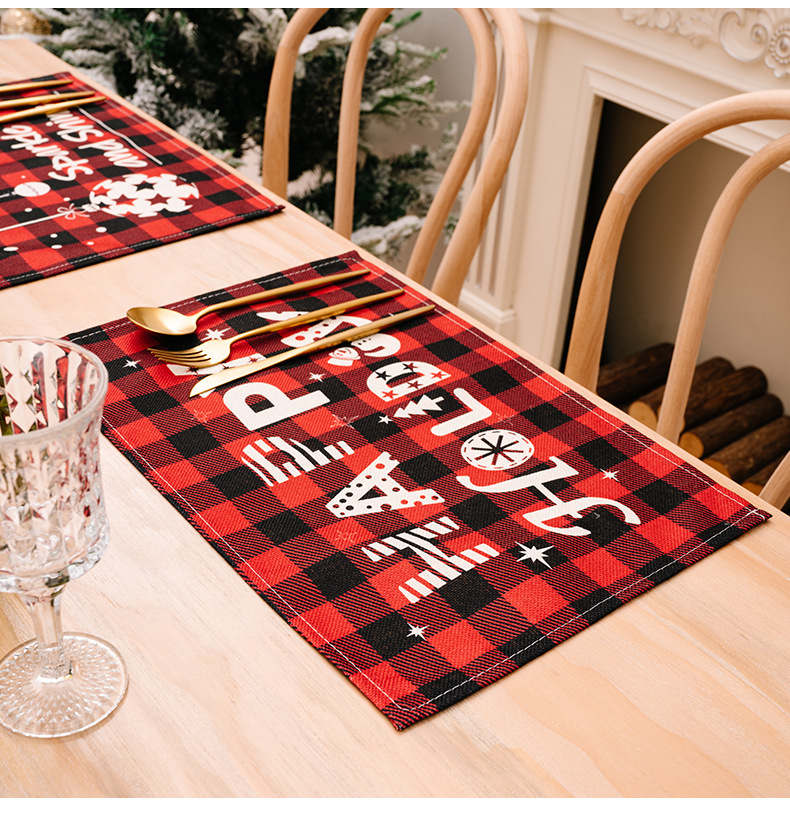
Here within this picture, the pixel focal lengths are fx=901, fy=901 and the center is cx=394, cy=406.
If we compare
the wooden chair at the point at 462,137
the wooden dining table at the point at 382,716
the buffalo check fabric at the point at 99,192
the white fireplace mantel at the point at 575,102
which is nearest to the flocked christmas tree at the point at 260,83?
the white fireplace mantel at the point at 575,102

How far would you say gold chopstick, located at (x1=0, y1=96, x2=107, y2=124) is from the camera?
49.3 inches

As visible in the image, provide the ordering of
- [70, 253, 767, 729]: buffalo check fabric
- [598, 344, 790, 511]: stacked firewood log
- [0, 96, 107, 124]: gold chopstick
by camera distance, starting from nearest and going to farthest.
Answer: [70, 253, 767, 729]: buffalo check fabric → [0, 96, 107, 124]: gold chopstick → [598, 344, 790, 511]: stacked firewood log

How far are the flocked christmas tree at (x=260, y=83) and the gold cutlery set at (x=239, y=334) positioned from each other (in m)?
1.12

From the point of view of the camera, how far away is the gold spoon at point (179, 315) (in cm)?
86

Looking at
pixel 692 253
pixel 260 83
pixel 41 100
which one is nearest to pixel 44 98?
pixel 41 100

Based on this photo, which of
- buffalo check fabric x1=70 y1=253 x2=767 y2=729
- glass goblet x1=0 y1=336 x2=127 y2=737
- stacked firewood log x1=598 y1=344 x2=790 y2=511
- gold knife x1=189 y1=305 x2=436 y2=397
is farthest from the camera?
stacked firewood log x1=598 y1=344 x2=790 y2=511

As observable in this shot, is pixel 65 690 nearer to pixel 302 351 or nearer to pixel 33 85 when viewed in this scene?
pixel 302 351

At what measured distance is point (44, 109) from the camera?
1279mm

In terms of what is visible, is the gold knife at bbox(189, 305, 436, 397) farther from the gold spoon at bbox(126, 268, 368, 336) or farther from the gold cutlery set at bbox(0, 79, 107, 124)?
the gold cutlery set at bbox(0, 79, 107, 124)

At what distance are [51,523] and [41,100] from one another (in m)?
1.01

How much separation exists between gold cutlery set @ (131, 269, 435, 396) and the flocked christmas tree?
1.12 m

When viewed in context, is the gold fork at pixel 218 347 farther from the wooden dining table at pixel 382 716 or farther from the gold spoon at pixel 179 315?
the wooden dining table at pixel 382 716

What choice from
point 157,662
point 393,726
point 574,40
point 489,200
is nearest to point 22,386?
point 157,662

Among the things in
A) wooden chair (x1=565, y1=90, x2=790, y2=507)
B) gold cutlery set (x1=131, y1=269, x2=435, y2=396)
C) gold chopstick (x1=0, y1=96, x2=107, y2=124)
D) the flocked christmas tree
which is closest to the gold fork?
gold cutlery set (x1=131, y1=269, x2=435, y2=396)
